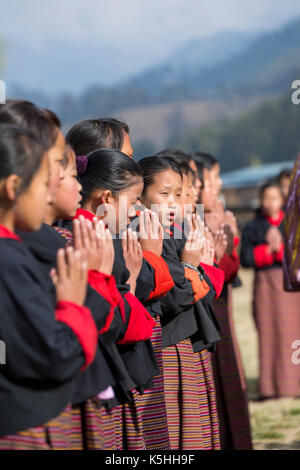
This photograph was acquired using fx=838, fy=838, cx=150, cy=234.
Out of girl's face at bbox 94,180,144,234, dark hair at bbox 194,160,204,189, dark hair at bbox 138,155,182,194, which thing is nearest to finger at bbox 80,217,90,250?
girl's face at bbox 94,180,144,234

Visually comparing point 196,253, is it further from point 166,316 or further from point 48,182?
point 48,182

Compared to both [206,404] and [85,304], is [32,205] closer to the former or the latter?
[85,304]

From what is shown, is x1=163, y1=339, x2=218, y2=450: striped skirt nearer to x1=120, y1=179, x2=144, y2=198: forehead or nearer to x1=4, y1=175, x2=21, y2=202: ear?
x1=120, y1=179, x2=144, y2=198: forehead

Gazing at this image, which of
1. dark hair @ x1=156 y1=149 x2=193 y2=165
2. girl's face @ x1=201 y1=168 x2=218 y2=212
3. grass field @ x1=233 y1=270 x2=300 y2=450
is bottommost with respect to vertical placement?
grass field @ x1=233 y1=270 x2=300 y2=450

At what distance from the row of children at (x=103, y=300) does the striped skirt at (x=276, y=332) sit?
9.33ft

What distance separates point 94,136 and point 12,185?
1560mm

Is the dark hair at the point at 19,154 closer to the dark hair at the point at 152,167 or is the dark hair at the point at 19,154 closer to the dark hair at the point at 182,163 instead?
the dark hair at the point at 152,167

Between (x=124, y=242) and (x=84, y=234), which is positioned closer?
(x=84, y=234)

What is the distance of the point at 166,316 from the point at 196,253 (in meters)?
0.35

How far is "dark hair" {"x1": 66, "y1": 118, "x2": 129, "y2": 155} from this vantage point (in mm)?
3875

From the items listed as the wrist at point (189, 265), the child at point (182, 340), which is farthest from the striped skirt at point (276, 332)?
the wrist at point (189, 265)

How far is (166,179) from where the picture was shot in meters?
4.36

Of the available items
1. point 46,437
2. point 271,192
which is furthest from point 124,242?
point 271,192
